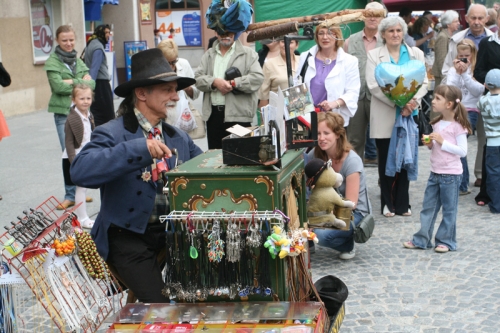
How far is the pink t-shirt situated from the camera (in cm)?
558

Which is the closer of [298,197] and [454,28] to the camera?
[298,197]

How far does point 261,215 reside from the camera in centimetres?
280

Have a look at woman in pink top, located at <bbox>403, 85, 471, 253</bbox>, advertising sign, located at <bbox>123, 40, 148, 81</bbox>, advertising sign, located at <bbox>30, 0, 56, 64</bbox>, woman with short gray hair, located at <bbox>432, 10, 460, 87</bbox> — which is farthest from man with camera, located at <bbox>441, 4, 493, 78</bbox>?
advertising sign, located at <bbox>123, 40, 148, 81</bbox>

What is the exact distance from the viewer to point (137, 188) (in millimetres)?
3260

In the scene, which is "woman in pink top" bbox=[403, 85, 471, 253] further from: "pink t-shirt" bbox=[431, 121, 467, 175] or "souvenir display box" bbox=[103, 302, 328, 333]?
"souvenir display box" bbox=[103, 302, 328, 333]

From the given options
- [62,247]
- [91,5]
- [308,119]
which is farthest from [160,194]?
[91,5]

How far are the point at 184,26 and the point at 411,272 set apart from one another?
21066mm

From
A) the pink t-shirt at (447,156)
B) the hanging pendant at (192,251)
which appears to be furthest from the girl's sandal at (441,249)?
the hanging pendant at (192,251)

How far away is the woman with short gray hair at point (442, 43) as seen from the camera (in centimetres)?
1055

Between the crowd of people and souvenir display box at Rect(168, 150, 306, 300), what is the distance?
0.23m

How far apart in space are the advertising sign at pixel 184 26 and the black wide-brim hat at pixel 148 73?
72.7ft

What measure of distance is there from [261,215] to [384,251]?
10.6 feet

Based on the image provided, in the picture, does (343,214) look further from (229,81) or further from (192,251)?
(229,81)

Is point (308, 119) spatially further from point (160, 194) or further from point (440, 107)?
point (440, 107)
